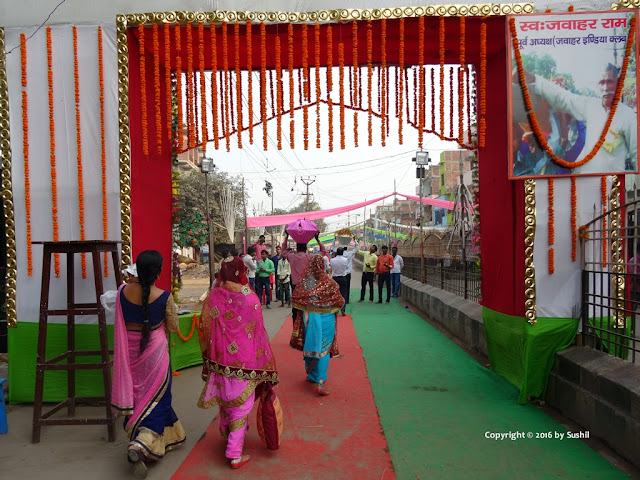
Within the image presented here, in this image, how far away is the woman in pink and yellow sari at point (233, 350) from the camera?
11.5 ft

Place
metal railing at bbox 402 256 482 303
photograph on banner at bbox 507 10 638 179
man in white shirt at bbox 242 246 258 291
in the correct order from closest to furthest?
photograph on banner at bbox 507 10 638 179, metal railing at bbox 402 256 482 303, man in white shirt at bbox 242 246 258 291

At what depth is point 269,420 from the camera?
11.7ft

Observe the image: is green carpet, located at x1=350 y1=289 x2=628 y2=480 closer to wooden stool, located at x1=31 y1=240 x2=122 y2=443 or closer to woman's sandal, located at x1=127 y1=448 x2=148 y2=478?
woman's sandal, located at x1=127 y1=448 x2=148 y2=478

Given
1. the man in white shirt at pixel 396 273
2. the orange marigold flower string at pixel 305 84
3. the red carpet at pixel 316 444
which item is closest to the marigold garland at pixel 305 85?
the orange marigold flower string at pixel 305 84

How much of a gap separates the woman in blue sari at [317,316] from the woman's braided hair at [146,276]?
2100 millimetres

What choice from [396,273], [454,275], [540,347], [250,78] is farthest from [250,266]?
[540,347]

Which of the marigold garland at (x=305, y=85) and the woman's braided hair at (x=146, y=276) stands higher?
the marigold garland at (x=305, y=85)

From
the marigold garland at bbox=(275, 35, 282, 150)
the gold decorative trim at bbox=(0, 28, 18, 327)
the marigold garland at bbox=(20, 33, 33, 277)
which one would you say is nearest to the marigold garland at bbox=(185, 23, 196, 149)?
the marigold garland at bbox=(275, 35, 282, 150)

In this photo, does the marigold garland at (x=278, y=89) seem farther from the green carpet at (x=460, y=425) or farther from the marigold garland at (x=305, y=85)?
the green carpet at (x=460, y=425)

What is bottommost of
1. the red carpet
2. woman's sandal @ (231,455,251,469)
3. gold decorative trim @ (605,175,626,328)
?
the red carpet

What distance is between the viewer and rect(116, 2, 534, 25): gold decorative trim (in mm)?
4430

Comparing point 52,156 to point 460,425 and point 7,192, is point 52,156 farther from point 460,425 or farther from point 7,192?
point 460,425

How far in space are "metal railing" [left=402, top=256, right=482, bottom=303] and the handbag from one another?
3.31 metres

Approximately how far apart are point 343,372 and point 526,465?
2773 mm
